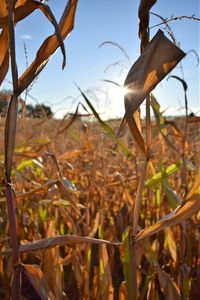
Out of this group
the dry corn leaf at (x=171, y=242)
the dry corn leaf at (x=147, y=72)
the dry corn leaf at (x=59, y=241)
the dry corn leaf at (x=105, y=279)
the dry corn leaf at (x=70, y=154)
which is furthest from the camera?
the dry corn leaf at (x=70, y=154)

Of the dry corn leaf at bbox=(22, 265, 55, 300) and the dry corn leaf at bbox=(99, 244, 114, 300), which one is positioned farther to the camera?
the dry corn leaf at bbox=(99, 244, 114, 300)

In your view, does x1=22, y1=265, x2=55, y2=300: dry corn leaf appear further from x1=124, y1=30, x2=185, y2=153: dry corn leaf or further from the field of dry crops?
x1=124, y1=30, x2=185, y2=153: dry corn leaf

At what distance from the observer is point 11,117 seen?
0.40 metres

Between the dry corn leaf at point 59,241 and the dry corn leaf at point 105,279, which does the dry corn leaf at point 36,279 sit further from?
the dry corn leaf at point 105,279

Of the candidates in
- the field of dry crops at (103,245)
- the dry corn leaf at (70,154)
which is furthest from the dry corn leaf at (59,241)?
the dry corn leaf at (70,154)

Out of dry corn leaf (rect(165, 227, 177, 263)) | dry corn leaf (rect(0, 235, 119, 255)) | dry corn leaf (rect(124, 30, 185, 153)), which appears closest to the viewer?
dry corn leaf (rect(124, 30, 185, 153))

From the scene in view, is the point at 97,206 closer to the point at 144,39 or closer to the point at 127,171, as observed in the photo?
the point at 127,171

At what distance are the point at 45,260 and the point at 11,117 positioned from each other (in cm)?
47

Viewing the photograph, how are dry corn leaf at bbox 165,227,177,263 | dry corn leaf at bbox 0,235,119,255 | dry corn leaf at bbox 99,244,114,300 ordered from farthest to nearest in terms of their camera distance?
dry corn leaf at bbox 165,227,177,263 → dry corn leaf at bbox 99,244,114,300 → dry corn leaf at bbox 0,235,119,255

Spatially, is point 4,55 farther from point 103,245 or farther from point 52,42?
point 103,245

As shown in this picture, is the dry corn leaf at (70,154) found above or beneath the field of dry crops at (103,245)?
above

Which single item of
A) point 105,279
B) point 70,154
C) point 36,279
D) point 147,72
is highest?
point 147,72

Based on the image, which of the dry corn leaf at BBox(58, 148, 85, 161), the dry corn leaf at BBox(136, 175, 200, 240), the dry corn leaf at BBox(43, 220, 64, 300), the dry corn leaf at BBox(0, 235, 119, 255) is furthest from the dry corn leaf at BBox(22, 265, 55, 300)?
the dry corn leaf at BBox(58, 148, 85, 161)

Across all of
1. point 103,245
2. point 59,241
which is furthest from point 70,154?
point 59,241
